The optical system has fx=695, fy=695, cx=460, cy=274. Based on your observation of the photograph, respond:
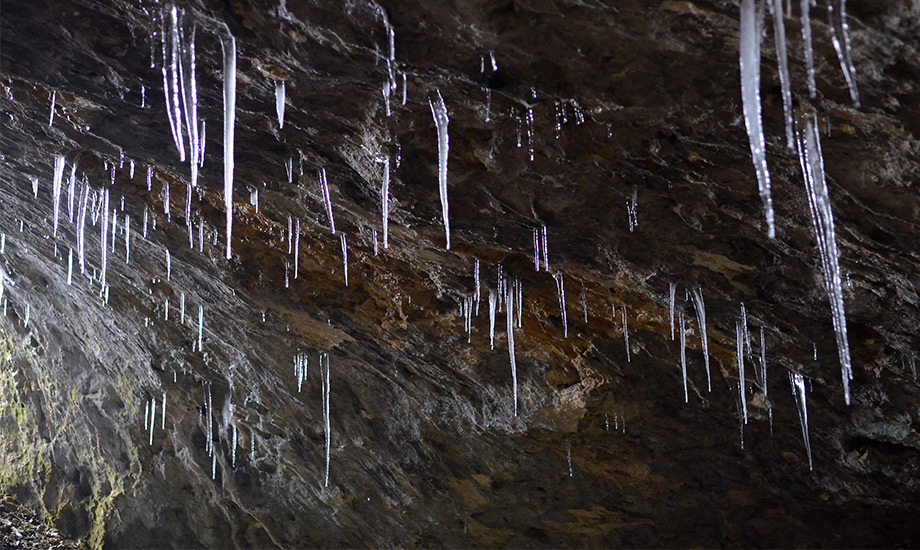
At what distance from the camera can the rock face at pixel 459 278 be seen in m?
2.88

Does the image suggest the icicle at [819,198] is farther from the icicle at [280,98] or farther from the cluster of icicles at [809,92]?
the icicle at [280,98]

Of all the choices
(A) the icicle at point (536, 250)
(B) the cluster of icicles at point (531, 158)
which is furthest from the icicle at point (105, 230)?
(A) the icicle at point (536, 250)

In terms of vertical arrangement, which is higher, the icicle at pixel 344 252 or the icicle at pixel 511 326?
the icicle at pixel 344 252

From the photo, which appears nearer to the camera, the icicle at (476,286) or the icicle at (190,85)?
the icicle at (190,85)

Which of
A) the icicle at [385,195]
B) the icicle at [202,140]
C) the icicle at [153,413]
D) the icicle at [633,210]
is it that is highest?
the icicle at [202,140]

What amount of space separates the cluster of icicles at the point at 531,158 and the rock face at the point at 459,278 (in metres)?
0.04

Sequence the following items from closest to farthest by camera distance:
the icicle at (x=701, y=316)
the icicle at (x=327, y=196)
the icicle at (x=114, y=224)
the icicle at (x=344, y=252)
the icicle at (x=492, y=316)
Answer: the icicle at (x=327, y=196)
the icicle at (x=701, y=316)
the icicle at (x=344, y=252)
the icicle at (x=492, y=316)
the icicle at (x=114, y=224)

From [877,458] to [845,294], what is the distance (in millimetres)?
1995

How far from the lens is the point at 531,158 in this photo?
11.7 ft

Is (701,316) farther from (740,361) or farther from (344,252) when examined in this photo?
(344,252)

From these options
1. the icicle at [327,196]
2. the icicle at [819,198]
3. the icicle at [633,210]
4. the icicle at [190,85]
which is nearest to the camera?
the icicle at [819,198]

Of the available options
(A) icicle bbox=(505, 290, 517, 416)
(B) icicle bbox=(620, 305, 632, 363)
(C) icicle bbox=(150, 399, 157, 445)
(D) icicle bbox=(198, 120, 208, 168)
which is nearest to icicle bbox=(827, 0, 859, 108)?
(B) icicle bbox=(620, 305, 632, 363)

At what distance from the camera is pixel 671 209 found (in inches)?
146

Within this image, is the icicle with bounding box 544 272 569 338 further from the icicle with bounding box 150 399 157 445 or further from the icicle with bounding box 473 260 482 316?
the icicle with bounding box 150 399 157 445
